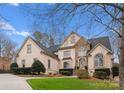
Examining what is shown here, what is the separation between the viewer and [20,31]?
7152 mm

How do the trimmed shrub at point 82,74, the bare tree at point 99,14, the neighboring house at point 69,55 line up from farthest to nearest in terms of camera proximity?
the neighboring house at point 69,55, the trimmed shrub at point 82,74, the bare tree at point 99,14

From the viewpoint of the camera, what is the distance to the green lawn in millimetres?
6852

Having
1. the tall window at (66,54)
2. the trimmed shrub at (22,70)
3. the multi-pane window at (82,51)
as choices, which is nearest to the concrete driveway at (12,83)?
the trimmed shrub at (22,70)

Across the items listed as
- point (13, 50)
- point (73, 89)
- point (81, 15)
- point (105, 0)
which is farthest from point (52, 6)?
point (73, 89)

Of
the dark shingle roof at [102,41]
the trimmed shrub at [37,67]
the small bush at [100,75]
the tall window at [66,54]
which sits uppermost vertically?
the dark shingle roof at [102,41]

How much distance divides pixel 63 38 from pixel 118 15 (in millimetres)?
1526

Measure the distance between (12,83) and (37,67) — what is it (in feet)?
2.28

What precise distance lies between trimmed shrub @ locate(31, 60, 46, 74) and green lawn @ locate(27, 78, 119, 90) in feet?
0.73

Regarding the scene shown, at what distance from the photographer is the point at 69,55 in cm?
721

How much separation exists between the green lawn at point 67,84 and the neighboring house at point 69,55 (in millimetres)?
276

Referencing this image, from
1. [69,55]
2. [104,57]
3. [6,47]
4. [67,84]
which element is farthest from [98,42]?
[6,47]

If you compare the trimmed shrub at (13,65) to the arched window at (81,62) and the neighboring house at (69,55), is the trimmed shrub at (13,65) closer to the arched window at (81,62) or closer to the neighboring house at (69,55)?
Result: the neighboring house at (69,55)

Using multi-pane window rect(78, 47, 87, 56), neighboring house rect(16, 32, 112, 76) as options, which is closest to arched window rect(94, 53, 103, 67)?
neighboring house rect(16, 32, 112, 76)

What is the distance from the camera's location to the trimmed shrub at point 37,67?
23.0ft
